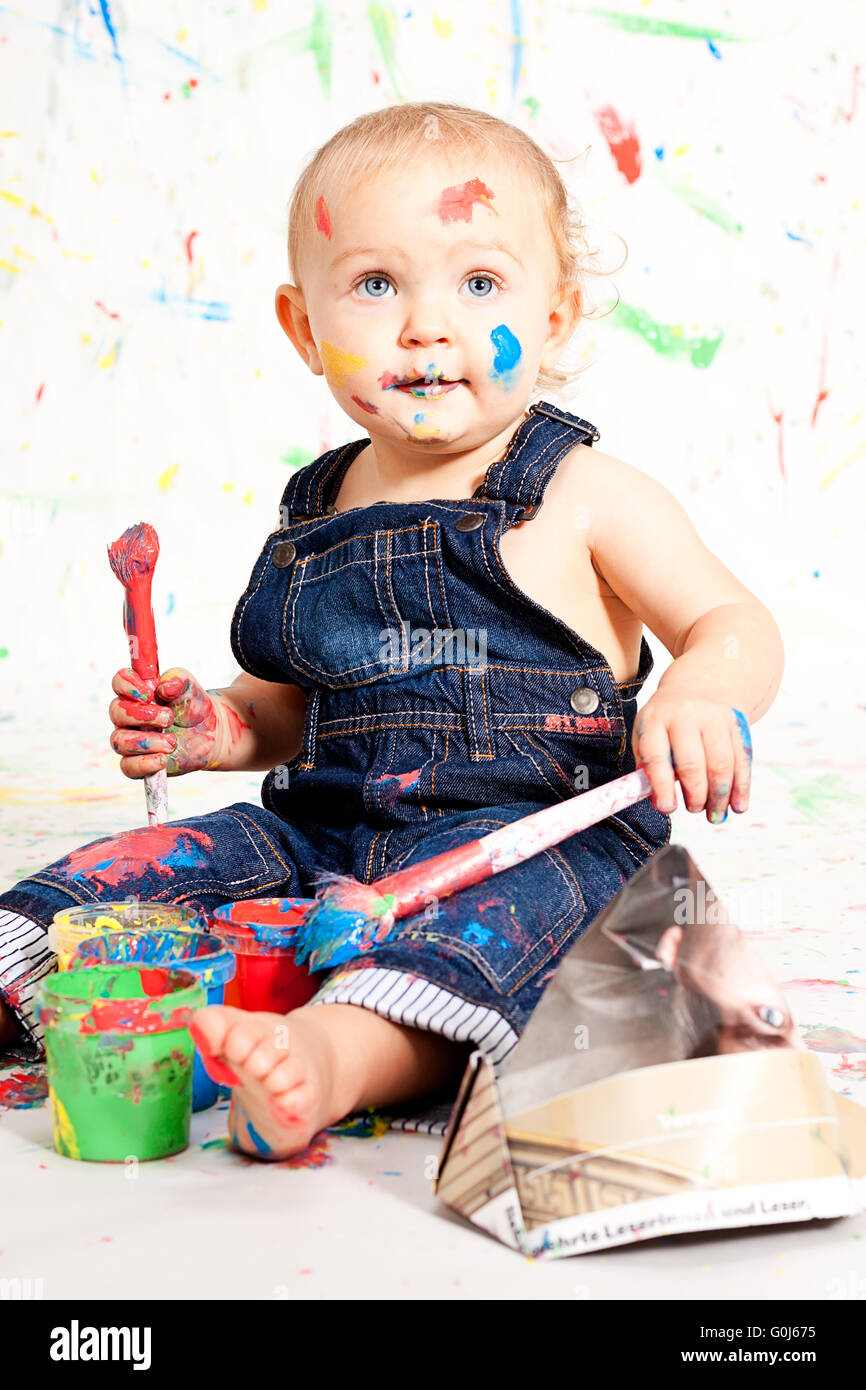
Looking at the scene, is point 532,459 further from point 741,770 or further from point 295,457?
point 295,457

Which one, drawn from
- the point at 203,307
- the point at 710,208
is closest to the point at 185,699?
the point at 203,307

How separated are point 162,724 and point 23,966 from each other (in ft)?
0.92

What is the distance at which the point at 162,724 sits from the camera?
4.25 ft

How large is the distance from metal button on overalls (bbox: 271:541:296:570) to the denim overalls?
0.5 inches

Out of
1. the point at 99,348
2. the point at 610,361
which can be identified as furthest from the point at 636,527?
the point at 99,348

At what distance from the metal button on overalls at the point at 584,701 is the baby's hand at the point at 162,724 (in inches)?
13.3

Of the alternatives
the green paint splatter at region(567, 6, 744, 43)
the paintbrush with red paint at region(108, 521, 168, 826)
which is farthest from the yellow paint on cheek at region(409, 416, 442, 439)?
the green paint splatter at region(567, 6, 744, 43)

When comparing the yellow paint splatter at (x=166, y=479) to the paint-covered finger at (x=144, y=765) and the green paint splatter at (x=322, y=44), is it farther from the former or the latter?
the paint-covered finger at (x=144, y=765)

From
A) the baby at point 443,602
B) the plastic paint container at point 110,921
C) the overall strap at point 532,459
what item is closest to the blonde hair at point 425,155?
the baby at point 443,602

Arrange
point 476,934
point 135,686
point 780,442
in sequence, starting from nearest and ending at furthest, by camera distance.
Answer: point 476,934, point 135,686, point 780,442

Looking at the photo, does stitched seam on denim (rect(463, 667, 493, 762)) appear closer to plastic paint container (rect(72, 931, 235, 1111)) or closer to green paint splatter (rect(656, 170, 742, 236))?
plastic paint container (rect(72, 931, 235, 1111))

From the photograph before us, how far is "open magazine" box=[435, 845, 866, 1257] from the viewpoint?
29.8 inches

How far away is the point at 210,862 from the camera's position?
1209mm

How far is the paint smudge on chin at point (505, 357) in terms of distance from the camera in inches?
48.3
